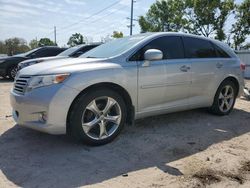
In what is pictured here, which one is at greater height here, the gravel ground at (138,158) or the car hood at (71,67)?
the car hood at (71,67)

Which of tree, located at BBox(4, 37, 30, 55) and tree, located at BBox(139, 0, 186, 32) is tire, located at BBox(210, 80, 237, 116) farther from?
tree, located at BBox(4, 37, 30, 55)

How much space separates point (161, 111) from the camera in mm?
5234

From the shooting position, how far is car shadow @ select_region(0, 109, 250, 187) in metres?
3.61

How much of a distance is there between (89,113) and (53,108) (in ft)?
1.86

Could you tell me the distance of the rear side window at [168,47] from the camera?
512 cm

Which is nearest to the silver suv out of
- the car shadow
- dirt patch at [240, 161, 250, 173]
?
the car shadow

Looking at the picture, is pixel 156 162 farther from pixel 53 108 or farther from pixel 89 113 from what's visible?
pixel 53 108

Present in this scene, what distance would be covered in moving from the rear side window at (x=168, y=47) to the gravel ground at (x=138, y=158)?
1243 millimetres

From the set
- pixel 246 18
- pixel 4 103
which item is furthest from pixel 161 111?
pixel 246 18

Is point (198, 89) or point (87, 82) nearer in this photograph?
point (87, 82)

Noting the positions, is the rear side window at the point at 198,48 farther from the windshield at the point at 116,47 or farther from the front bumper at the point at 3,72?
the front bumper at the point at 3,72

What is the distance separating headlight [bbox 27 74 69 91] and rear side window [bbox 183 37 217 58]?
2.48 meters

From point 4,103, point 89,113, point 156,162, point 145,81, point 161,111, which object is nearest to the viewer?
point 156,162

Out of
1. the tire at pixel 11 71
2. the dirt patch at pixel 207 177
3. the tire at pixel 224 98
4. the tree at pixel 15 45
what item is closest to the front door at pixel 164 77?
the tire at pixel 224 98
